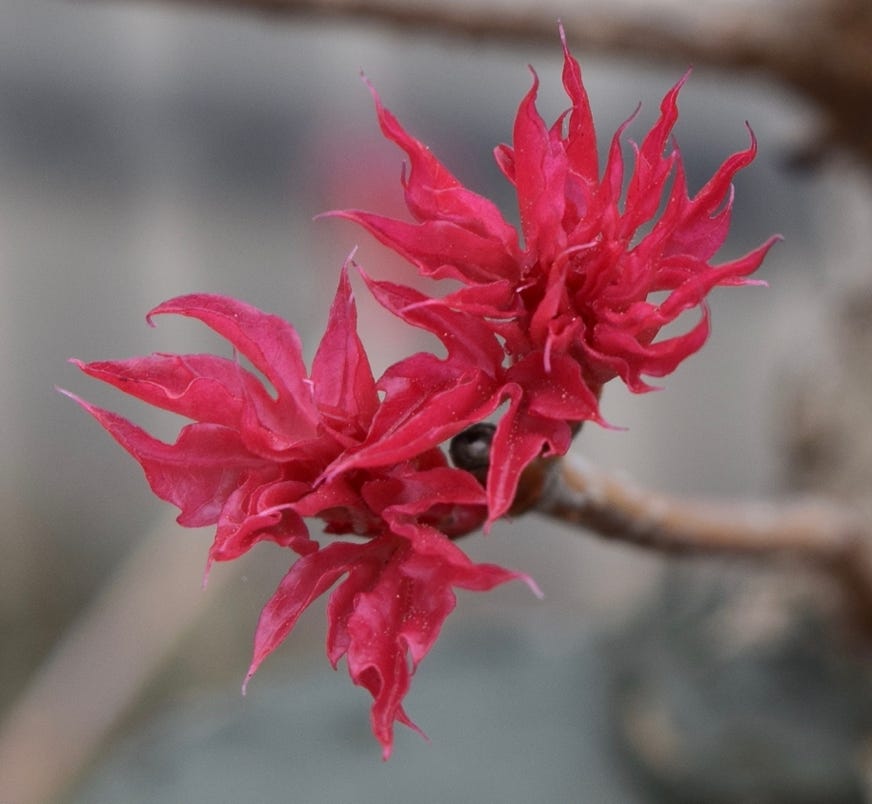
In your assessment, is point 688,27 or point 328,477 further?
point 688,27

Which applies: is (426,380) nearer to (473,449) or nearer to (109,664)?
(473,449)

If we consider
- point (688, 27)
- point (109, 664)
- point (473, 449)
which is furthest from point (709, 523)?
point (109, 664)

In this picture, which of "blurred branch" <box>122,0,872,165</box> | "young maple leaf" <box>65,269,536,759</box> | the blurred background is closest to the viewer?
"young maple leaf" <box>65,269,536,759</box>

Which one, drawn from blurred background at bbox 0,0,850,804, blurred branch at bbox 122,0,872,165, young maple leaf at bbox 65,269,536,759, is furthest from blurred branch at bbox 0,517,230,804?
young maple leaf at bbox 65,269,536,759

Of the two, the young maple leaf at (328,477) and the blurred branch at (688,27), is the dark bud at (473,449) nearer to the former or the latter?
the young maple leaf at (328,477)

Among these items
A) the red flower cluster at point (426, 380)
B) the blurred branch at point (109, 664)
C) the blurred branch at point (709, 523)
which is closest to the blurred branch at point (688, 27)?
the blurred branch at point (709, 523)

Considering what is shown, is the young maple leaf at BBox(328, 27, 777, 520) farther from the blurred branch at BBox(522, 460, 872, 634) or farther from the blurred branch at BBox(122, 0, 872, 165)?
the blurred branch at BBox(122, 0, 872, 165)

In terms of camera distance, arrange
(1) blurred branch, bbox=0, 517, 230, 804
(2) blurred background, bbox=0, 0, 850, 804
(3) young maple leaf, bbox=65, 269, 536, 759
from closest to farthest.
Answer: (3) young maple leaf, bbox=65, 269, 536, 759
(1) blurred branch, bbox=0, 517, 230, 804
(2) blurred background, bbox=0, 0, 850, 804

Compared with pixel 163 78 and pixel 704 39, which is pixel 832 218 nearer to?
pixel 704 39

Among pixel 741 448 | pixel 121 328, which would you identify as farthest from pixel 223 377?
pixel 741 448
